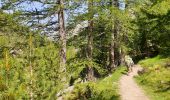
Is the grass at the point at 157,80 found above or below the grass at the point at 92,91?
above

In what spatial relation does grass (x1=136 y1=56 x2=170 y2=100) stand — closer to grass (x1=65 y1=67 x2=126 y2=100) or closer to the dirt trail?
the dirt trail

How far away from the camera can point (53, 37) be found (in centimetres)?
2420

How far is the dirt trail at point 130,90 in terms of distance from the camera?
21.0 meters

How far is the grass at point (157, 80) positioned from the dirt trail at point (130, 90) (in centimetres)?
43

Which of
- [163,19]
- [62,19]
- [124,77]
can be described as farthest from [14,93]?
[124,77]

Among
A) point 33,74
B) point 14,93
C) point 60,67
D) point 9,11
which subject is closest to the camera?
point 14,93

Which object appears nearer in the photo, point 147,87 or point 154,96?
point 154,96

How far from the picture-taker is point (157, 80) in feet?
79.3

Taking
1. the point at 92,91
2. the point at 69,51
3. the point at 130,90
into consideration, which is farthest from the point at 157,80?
the point at 69,51

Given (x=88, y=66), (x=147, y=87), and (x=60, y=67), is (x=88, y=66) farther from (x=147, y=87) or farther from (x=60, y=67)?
(x=60, y=67)

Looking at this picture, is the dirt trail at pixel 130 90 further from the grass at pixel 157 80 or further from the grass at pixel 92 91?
the grass at pixel 92 91

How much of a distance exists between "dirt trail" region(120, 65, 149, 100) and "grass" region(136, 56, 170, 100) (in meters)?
0.43

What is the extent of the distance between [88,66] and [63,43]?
Answer: 2.70 meters

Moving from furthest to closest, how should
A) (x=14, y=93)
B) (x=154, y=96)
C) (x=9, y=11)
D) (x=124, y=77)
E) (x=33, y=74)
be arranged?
1. (x=124, y=77)
2. (x=9, y=11)
3. (x=154, y=96)
4. (x=33, y=74)
5. (x=14, y=93)
